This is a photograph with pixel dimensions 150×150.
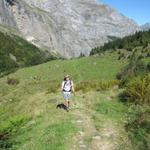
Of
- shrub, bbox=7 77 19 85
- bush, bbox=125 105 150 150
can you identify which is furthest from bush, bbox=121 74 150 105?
shrub, bbox=7 77 19 85

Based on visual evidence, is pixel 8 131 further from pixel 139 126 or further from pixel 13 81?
pixel 13 81

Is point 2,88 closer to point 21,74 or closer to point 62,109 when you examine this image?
point 21,74

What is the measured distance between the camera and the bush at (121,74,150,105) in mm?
22672

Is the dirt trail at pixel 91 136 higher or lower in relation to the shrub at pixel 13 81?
lower

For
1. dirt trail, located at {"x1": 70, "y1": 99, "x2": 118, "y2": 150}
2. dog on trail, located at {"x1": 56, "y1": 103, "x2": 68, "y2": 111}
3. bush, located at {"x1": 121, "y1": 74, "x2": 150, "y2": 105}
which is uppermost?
bush, located at {"x1": 121, "y1": 74, "x2": 150, "y2": 105}

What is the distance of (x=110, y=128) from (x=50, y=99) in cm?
847

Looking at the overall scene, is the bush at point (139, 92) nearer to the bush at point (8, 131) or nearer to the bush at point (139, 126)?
the bush at point (139, 126)

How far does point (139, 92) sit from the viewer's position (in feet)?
76.4

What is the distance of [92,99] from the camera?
25.0 metres

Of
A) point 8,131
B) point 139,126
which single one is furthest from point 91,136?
point 8,131

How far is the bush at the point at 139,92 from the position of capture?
22.7 metres

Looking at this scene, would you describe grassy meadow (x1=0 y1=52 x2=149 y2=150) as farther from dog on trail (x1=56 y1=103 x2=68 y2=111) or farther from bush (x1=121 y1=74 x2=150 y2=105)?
bush (x1=121 y1=74 x2=150 y2=105)

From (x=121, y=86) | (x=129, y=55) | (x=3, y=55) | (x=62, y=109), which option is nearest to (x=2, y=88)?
(x=129, y=55)

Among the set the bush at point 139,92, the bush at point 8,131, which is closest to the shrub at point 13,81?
the bush at point 139,92
